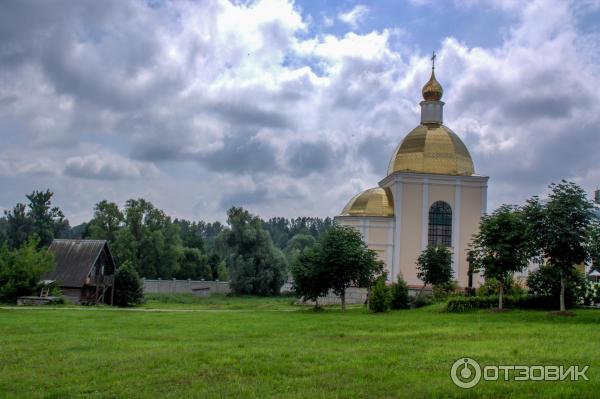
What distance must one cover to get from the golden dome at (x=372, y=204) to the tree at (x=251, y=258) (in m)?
15.0

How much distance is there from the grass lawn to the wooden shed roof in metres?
22.7

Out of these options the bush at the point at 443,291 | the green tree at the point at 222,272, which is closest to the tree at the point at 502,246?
the bush at the point at 443,291

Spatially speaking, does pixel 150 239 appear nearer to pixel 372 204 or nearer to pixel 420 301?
pixel 372 204

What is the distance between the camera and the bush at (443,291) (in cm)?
2958

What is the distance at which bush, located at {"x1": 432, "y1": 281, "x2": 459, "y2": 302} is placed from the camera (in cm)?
2958

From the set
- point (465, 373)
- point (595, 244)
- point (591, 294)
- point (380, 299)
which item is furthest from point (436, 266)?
point (465, 373)

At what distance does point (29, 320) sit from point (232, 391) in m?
14.9

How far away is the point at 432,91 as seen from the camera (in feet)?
156

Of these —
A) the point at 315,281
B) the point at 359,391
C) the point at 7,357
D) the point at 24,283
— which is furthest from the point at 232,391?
the point at 24,283

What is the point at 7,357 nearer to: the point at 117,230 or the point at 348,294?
the point at 348,294

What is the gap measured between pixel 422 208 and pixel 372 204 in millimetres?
3354

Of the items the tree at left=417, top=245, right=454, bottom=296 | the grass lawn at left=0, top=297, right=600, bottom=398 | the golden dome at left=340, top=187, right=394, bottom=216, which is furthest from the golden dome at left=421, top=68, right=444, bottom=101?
the grass lawn at left=0, top=297, right=600, bottom=398

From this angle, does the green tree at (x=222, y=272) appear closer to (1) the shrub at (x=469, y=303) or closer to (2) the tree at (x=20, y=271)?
(2) the tree at (x=20, y=271)

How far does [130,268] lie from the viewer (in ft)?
135
